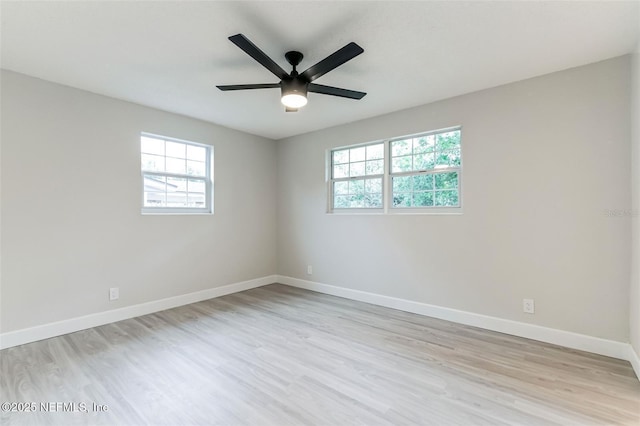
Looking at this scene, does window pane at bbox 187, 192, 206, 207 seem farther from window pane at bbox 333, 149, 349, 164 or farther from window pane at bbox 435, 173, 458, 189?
window pane at bbox 435, 173, 458, 189

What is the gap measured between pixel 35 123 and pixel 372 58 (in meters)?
3.26

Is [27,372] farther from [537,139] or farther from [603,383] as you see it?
[537,139]

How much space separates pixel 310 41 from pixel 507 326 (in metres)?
3.26

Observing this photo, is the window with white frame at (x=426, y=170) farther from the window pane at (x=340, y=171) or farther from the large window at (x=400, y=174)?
the window pane at (x=340, y=171)

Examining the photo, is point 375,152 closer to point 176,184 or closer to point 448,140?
point 448,140

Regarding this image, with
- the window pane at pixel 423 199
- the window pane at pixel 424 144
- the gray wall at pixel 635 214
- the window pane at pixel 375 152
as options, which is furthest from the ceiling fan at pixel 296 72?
the gray wall at pixel 635 214

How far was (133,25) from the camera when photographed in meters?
2.06

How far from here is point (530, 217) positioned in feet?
9.35

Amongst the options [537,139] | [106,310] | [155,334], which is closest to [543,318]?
[537,139]

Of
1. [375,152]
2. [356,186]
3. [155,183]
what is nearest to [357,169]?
[356,186]

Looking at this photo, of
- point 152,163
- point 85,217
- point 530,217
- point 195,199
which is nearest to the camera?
point 530,217

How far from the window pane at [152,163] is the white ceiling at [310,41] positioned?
76 centimetres

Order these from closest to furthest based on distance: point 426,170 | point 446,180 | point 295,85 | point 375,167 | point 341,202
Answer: point 295,85 < point 446,180 < point 426,170 < point 375,167 < point 341,202

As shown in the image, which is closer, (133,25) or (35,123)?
(133,25)
